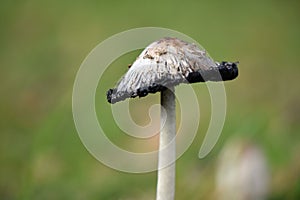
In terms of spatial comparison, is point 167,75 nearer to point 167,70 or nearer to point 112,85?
point 167,70

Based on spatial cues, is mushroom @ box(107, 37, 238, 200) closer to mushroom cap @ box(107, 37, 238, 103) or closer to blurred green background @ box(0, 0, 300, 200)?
mushroom cap @ box(107, 37, 238, 103)
